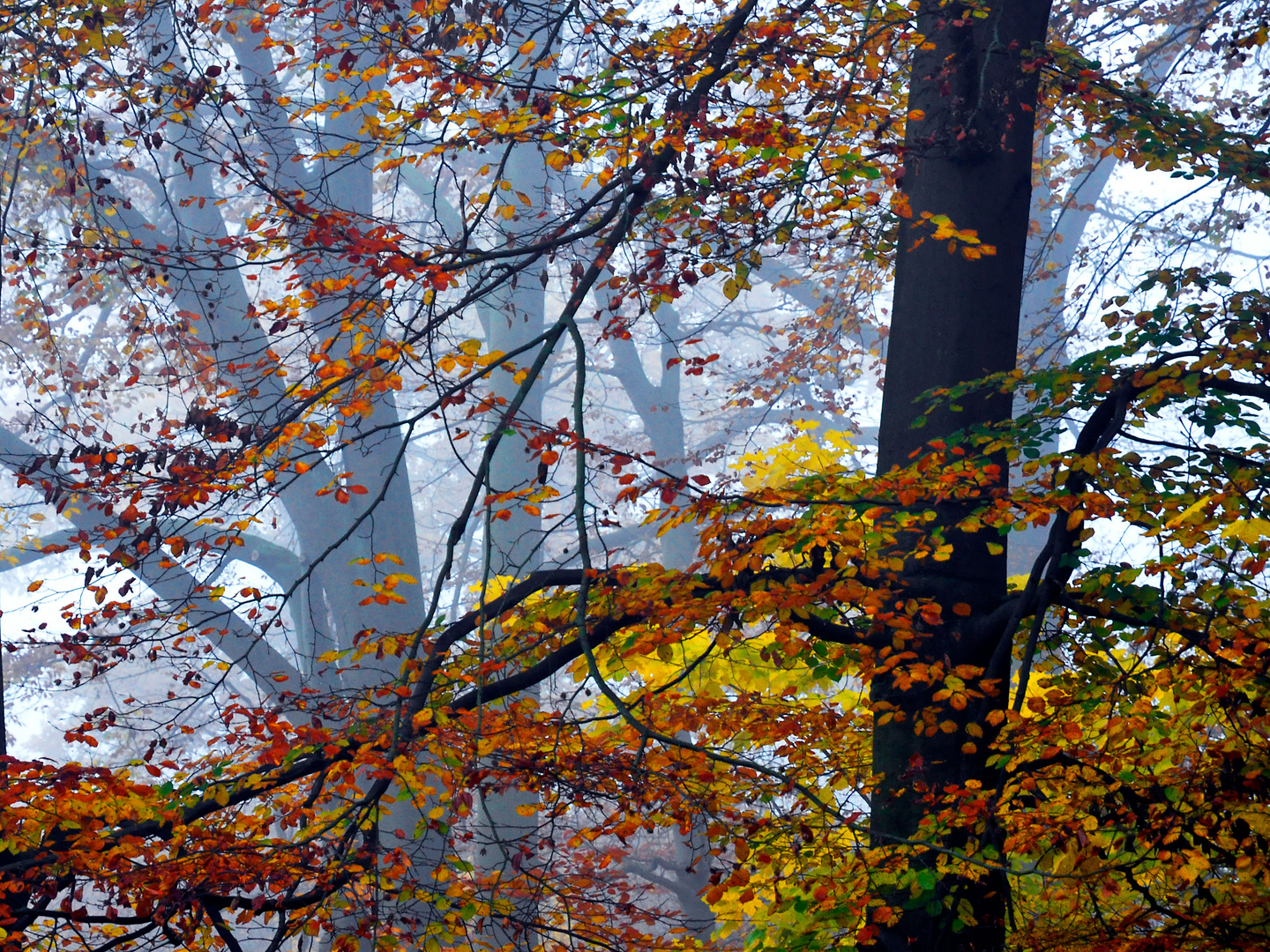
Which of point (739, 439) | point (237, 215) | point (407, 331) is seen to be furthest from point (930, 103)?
point (739, 439)

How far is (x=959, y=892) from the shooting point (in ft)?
14.0

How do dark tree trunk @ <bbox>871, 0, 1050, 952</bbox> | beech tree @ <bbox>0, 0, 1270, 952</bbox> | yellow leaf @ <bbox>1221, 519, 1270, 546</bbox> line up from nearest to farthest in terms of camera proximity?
yellow leaf @ <bbox>1221, 519, 1270, 546</bbox>
beech tree @ <bbox>0, 0, 1270, 952</bbox>
dark tree trunk @ <bbox>871, 0, 1050, 952</bbox>

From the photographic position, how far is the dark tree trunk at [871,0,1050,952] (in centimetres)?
453

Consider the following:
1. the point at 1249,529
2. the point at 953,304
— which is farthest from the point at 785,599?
the point at 953,304

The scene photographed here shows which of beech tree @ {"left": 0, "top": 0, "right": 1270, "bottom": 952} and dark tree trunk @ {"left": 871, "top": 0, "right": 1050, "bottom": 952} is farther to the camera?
dark tree trunk @ {"left": 871, "top": 0, "right": 1050, "bottom": 952}

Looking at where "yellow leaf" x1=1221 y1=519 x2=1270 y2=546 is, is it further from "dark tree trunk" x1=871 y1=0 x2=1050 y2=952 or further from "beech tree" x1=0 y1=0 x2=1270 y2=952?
"dark tree trunk" x1=871 y1=0 x2=1050 y2=952

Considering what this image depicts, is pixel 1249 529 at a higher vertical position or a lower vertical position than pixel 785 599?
lower

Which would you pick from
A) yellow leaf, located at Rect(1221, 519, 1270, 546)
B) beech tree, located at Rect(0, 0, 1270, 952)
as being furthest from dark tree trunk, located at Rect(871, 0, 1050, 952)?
yellow leaf, located at Rect(1221, 519, 1270, 546)

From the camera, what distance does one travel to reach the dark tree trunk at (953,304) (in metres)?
4.53

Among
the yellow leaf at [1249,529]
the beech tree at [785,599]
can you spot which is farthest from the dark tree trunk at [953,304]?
the yellow leaf at [1249,529]

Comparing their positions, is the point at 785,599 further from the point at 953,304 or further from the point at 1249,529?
the point at 953,304

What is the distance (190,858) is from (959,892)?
10.4 ft

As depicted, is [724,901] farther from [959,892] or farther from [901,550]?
[901,550]

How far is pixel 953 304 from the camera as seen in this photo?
197 inches
